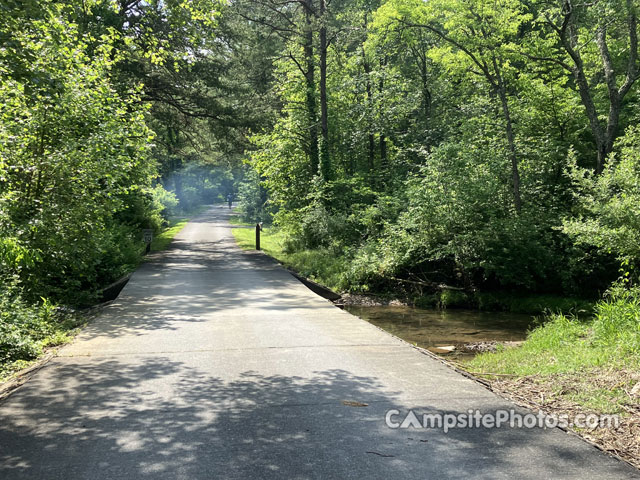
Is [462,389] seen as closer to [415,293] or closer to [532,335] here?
[532,335]

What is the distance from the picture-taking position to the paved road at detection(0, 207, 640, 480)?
3.86 meters

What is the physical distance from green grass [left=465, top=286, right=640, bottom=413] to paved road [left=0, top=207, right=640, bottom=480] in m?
0.86

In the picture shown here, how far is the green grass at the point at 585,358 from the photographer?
5379 millimetres

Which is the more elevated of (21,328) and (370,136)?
(370,136)

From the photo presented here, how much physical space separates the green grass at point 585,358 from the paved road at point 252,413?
86 cm

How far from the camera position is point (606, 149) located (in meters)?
15.5

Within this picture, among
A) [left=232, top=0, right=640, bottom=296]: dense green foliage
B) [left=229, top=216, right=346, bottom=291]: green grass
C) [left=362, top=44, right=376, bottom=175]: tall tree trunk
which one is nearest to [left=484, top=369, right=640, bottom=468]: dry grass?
[left=232, top=0, right=640, bottom=296]: dense green foliage

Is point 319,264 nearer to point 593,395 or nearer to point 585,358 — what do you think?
point 585,358

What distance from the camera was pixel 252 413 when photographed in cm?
495

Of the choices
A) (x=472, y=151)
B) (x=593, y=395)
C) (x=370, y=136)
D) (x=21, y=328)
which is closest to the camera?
(x=593, y=395)

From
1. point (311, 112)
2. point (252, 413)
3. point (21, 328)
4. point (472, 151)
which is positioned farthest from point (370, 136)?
point (252, 413)

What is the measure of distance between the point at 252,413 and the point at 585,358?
4.36 m

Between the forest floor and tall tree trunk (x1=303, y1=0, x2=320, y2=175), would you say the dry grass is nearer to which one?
the forest floor

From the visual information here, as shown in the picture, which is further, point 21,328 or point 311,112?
point 311,112
